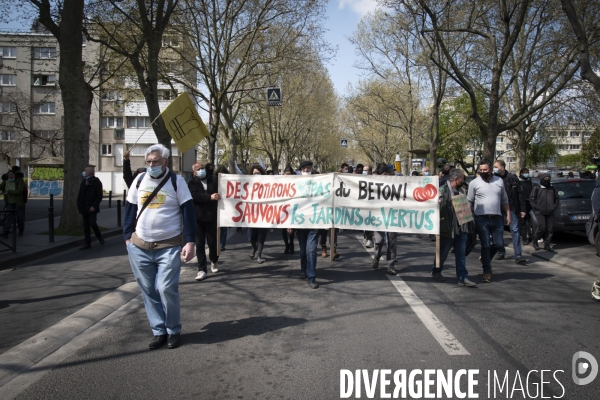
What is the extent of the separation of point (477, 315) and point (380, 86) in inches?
1439

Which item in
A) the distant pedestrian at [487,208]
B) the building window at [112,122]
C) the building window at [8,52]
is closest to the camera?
the distant pedestrian at [487,208]

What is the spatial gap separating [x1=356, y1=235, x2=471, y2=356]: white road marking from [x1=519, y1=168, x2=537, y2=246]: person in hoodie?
5.41 m

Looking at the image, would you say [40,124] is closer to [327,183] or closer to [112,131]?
[112,131]

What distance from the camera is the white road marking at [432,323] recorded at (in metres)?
4.62

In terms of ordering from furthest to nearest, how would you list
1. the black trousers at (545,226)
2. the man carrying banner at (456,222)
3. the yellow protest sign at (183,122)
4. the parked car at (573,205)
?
the parked car at (573,205), the black trousers at (545,226), the yellow protest sign at (183,122), the man carrying banner at (456,222)

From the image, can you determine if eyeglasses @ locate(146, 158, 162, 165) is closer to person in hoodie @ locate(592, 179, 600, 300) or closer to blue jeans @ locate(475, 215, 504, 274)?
blue jeans @ locate(475, 215, 504, 274)

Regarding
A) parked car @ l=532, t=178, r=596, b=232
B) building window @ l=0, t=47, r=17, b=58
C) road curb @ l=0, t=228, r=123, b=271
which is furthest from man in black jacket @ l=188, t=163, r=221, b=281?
building window @ l=0, t=47, r=17, b=58

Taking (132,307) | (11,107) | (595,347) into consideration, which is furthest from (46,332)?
(11,107)

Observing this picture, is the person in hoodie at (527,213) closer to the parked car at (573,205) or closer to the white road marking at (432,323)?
the parked car at (573,205)

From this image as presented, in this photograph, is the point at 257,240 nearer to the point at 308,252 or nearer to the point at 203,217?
the point at 203,217

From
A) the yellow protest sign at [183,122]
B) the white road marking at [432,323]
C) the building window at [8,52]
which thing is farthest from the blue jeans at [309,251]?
the building window at [8,52]

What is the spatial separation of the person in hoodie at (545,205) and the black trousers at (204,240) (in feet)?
24.3

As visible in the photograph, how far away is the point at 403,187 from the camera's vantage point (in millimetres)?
8281

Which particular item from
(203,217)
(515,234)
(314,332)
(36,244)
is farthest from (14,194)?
(515,234)
